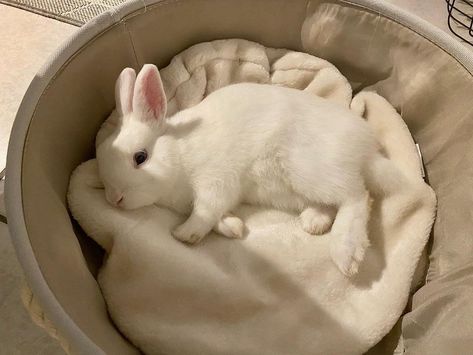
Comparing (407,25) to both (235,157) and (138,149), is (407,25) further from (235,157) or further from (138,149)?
(138,149)

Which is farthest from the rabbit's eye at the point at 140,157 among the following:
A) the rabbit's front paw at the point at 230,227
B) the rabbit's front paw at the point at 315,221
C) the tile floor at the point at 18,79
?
the tile floor at the point at 18,79

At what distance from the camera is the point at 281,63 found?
5.06ft

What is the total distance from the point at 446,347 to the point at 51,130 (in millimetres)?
939

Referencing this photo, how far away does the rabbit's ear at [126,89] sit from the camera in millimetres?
1189

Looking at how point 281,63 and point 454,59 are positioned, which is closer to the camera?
point 454,59

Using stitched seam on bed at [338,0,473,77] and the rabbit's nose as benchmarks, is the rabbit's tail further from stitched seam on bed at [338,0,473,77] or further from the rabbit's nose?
the rabbit's nose

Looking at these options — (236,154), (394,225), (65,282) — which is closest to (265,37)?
(236,154)

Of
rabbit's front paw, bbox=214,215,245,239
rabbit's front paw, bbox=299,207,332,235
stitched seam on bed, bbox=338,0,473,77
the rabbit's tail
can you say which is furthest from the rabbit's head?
stitched seam on bed, bbox=338,0,473,77

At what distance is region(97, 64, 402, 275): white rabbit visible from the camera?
1.18 meters

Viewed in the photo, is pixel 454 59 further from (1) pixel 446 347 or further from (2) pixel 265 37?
(1) pixel 446 347

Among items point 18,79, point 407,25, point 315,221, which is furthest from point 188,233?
point 18,79

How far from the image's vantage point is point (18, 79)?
185 cm

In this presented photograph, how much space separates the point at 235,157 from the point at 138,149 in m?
0.22

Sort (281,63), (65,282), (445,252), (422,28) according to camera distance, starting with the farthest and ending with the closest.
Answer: (281,63) → (422,28) → (445,252) → (65,282)
